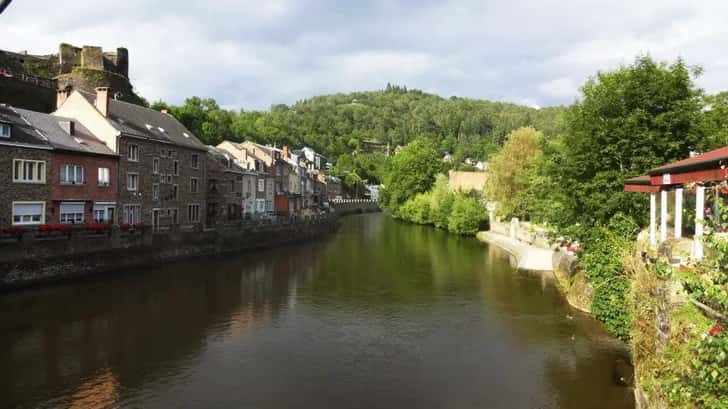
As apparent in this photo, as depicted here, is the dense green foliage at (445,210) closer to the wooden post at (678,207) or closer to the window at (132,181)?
the window at (132,181)

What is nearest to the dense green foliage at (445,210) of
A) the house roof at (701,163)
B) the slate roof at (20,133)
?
the slate roof at (20,133)

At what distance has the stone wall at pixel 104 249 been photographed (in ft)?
88.8

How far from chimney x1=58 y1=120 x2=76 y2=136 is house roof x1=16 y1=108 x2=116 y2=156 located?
0.07 metres

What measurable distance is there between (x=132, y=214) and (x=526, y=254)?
30988 mm

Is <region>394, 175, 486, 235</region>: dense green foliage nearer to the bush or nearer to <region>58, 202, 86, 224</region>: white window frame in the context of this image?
the bush

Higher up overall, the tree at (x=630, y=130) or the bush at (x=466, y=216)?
the tree at (x=630, y=130)

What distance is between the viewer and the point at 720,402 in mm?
6922

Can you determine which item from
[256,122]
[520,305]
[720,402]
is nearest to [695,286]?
[720,402]

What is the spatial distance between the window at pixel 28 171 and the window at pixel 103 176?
14.6ft

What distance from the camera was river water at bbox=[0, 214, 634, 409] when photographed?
52.6ft

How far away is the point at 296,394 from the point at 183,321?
391 inches

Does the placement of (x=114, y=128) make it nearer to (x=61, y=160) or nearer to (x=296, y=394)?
(x=61, y=160)

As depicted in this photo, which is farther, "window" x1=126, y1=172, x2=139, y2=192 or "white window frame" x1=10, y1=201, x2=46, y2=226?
"window" x1=126, y1=172, x2=139, y2=192

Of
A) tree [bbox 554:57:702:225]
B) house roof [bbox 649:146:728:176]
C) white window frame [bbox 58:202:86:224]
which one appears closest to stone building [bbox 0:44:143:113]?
white window frame [bbox 58:202:86:224]
